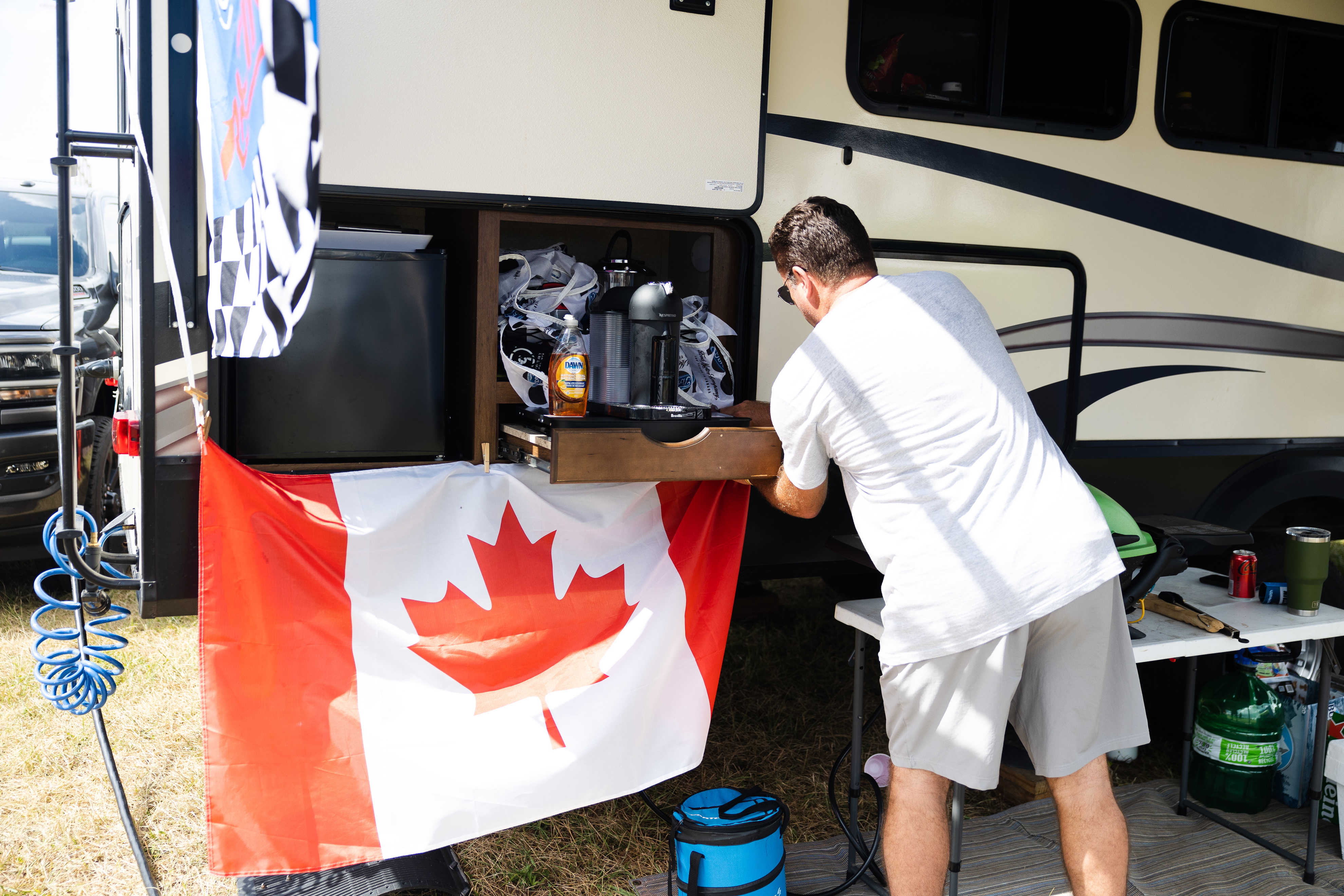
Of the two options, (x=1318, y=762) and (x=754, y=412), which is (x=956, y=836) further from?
(x=1318, y=762)

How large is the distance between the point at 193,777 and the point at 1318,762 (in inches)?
130

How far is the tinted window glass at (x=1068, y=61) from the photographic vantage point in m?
3.02

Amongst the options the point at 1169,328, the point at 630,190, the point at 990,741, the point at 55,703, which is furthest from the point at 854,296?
the point at 55,703

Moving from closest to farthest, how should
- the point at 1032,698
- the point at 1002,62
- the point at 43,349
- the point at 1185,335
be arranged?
the point at 1032,698, the point at 1002,62, the point at 1185,335, the point at 43,349

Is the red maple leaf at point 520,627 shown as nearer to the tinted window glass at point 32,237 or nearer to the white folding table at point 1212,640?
the white folding table at point 1212,640

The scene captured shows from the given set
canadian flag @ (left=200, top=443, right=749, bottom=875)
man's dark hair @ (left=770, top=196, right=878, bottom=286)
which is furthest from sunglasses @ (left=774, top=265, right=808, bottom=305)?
canadian flag @ (left=200, top=443, right=749, bottom=875)

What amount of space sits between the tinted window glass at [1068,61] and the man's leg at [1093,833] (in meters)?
1.90

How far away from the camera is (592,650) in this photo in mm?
2500

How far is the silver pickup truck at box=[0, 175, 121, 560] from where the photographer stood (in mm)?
4168

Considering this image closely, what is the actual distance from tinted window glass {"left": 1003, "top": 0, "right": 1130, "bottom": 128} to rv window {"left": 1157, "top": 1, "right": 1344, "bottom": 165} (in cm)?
17

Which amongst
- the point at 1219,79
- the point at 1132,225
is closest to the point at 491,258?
the point at 1132,225

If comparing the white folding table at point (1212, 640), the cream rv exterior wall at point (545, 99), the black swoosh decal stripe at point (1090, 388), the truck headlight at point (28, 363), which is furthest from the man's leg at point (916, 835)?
the truck headlight at point (28, 363)

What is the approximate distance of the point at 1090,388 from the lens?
3.16 meters

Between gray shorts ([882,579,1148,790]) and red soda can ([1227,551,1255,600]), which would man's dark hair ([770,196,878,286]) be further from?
red soda can ([1227,551,1255,600])
